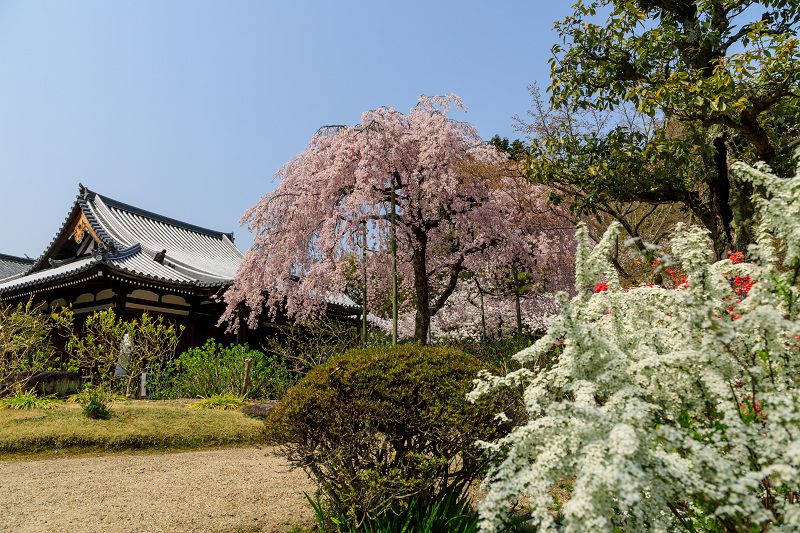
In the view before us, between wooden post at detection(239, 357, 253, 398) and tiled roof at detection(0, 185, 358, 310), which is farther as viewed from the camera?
tiled roof at detection(0, 185, 358, 310)

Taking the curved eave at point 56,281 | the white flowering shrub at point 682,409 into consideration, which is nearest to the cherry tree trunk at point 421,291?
the white flowering shrub at point 682,409

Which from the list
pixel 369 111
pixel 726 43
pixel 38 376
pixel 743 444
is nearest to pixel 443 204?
pixel 369 111

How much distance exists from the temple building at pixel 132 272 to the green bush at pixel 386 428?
35.5 ft

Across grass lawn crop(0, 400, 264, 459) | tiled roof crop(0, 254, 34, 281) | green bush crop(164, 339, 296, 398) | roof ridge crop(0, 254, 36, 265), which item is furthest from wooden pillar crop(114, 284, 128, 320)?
roof ridge crop(0, 254, 36, 265)

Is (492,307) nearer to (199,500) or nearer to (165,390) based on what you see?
(165,390)

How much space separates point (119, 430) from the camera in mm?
8023

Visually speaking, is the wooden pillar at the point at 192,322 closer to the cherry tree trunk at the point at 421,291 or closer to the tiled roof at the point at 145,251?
the tiled roof at the point at 145,251

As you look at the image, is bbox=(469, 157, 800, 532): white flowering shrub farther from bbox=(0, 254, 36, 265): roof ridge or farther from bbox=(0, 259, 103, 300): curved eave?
bbox=(0, 254, 36, 265): roof ridge

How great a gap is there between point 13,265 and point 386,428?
30.9m

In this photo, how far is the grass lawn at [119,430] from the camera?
7.46 meters

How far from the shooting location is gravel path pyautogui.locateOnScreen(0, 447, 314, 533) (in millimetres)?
4441

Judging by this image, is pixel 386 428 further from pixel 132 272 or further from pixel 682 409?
pixel 132 272

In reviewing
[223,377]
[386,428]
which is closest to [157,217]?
[223,377]

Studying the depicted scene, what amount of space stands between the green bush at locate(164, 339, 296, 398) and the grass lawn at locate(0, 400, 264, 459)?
208 cm
